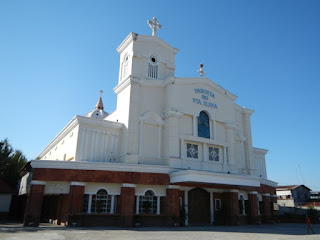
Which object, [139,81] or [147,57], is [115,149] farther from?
[147,57]

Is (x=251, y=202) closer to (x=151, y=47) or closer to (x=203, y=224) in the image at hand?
(x=203, y=224)

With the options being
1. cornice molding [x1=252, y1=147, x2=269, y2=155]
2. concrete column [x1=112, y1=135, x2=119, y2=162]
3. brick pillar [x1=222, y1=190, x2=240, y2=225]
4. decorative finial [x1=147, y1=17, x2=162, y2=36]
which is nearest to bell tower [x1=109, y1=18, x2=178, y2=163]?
decorative finial [x1=147, y1=17, x2=162, y2=36]

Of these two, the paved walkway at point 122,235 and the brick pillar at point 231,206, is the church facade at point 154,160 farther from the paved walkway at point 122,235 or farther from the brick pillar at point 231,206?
the paved walkway at point 122,235

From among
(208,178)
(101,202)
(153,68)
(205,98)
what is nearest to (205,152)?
(208,178)

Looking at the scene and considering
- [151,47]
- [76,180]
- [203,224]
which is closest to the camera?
[76,180]

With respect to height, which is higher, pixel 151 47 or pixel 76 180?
pixel 151 47

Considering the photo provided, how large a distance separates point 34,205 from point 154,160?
9.19 m

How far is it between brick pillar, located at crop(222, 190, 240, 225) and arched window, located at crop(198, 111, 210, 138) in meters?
5.36

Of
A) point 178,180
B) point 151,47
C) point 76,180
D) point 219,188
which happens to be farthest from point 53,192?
point 151,47

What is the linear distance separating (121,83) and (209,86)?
8351 millimetres

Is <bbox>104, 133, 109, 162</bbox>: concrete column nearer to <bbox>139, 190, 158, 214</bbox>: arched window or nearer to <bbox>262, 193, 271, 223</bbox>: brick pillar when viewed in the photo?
<bbox>139, 190, 158, 214</bbox>: arched window

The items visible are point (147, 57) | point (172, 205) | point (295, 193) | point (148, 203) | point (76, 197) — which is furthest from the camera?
point (295, 193)

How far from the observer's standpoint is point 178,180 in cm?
2069

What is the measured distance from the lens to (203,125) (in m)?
25.7
